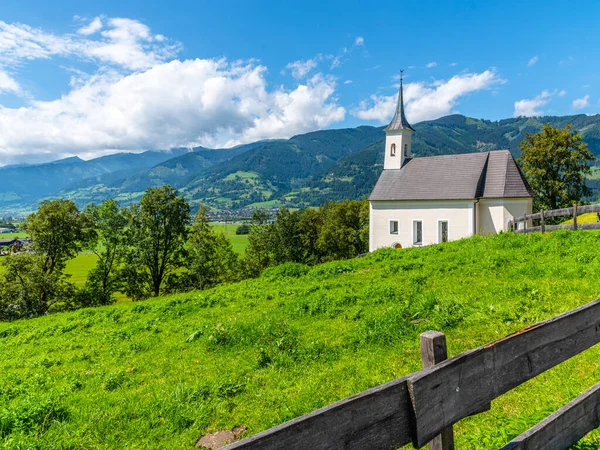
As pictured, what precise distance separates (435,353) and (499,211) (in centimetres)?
3447

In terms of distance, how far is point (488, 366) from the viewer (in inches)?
86.1

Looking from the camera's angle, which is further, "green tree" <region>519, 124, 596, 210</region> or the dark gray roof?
the dark gray roof

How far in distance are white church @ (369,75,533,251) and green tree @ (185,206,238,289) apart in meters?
19.7

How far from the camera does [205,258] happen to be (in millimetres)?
44875

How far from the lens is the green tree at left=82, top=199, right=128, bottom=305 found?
34.8 meters

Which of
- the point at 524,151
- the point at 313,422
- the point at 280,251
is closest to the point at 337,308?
the point at 313,422

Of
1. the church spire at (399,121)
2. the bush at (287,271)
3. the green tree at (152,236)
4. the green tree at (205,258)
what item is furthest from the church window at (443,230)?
the green tree at (205,258)

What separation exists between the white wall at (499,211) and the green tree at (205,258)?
2864 centimetres

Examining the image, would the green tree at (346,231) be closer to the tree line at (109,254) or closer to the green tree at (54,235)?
the tree line at (109,254)

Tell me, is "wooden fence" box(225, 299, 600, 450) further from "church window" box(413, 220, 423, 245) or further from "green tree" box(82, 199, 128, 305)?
"green tree" box(82, 199, 128, 305)

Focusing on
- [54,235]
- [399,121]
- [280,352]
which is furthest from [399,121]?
[280,352]

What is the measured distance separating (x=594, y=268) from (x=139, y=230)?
35.3 metres

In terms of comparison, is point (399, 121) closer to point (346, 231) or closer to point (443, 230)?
point (443, 230)

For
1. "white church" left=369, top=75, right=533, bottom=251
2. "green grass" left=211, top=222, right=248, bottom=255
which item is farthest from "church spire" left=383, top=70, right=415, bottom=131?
"green grass" left=211, top=222, right=248, bottom=255
